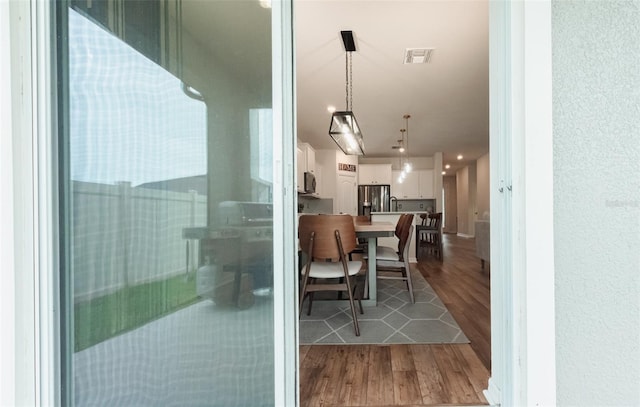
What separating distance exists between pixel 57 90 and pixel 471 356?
2250 mm

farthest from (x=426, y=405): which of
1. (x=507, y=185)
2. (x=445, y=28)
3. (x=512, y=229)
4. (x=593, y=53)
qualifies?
(x=445, y=28)

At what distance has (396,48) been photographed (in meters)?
2.26

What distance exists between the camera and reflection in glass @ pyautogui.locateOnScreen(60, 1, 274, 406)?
83 cm

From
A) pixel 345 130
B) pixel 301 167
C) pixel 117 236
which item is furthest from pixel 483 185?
pixel 117 236

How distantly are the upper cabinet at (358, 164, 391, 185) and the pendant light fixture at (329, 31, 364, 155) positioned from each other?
368 cm

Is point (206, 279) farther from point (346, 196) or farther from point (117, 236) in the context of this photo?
point (346, 196)

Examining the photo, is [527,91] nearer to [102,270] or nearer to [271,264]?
[271,264]

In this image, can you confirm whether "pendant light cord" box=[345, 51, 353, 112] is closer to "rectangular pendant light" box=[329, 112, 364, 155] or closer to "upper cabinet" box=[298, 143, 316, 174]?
"rectangular pendant light" box=[329, 112, 364, 155]

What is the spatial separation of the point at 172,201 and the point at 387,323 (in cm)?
176

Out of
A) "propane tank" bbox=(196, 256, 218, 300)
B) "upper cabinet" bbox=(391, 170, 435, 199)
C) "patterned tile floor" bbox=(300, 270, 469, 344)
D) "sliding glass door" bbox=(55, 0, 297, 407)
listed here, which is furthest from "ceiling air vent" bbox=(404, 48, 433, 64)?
"upper cabinet" bbox=(391, 170, 435, 199)

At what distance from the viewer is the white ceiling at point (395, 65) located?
183 cm

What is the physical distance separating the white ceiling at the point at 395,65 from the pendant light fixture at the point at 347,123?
6 centimetres

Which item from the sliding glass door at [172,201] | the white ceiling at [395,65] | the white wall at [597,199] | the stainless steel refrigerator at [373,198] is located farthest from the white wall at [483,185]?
the sliding glass door at [172,201]

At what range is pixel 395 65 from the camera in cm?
256
